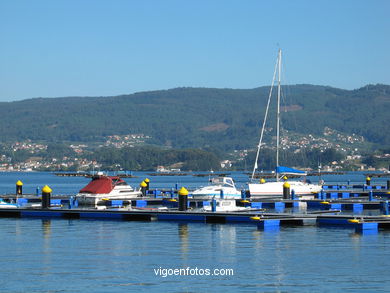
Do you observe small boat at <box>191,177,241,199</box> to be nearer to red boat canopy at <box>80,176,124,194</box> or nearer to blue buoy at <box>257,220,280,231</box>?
red boat canopy at <box>80,176,124,194</box>

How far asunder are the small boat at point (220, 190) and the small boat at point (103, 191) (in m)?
6.05

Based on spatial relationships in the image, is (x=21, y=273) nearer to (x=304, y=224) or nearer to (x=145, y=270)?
(x=145, y=270)

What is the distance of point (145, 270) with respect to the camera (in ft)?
102

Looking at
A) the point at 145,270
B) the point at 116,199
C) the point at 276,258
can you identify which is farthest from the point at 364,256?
the point at 116,199

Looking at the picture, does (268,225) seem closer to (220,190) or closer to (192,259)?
(192,259)

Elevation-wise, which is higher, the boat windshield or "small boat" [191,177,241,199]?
the boat windshield

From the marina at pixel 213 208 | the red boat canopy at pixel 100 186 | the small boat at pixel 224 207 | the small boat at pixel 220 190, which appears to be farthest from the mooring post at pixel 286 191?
the small boat at pixel 224 207

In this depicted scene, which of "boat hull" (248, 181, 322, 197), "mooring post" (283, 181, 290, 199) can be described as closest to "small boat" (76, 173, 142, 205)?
"boat hull" (248, 181, 322, 197)

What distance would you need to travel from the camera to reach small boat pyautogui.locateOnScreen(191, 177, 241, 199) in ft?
227

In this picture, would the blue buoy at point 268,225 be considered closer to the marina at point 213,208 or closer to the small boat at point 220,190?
the marina at point 213,208

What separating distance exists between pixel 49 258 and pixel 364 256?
529 inches

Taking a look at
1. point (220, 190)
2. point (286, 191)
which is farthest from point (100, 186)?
point (286, 191)

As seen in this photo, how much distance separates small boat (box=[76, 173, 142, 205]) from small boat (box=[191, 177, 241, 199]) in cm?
605

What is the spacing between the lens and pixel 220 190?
6981cm
